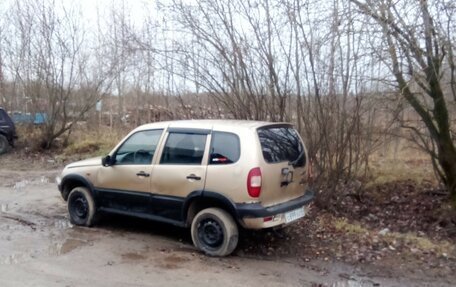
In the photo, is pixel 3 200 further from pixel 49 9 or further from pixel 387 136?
pixel 49 9

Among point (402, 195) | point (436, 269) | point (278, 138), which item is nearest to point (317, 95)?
point (278, 138)

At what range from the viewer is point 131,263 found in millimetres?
5664

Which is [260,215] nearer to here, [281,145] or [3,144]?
[281,145]

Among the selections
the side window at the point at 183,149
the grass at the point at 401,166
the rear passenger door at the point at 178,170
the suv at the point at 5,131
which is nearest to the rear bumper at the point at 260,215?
the rear passenger door at the point at 178,170

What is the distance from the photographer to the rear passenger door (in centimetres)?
597

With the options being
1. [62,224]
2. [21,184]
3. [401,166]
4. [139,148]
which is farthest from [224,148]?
[21,184]

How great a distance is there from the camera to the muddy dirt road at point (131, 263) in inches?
201

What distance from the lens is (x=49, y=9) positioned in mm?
15781

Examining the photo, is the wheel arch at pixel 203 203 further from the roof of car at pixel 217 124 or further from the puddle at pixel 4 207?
the puddle at pixel 4 207

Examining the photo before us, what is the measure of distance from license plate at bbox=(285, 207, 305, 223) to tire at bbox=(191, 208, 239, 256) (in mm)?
663

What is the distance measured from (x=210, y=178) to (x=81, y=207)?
8.86 ft

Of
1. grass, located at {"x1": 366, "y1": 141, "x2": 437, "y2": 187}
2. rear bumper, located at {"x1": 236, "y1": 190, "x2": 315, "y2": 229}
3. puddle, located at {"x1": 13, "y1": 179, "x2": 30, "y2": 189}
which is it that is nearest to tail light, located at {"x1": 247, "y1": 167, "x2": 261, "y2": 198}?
rear bumper, located at {"x1": 236, "y1": 190, "x2": 315, "y2": 229}

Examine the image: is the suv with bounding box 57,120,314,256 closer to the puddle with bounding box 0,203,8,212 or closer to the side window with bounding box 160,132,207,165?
the side window with bounding box 160,132,207,165

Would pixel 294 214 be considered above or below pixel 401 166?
below
